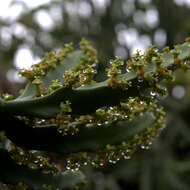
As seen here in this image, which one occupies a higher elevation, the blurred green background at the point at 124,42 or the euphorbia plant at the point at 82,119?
the blurred green background at the point at 124,42

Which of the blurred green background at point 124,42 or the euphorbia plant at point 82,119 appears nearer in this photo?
the euphorbia plant at point 82,119

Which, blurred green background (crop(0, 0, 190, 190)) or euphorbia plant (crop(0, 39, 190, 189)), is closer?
euphorbia plant (crop(0, 39, 190, 189))

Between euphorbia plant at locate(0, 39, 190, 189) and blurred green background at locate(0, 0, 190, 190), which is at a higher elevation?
blurred green background at locate(0, 0, 190, 190)

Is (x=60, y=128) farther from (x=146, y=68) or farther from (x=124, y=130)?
(x=146, y=68)

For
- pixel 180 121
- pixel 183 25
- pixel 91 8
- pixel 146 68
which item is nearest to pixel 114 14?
pixel 91 8
